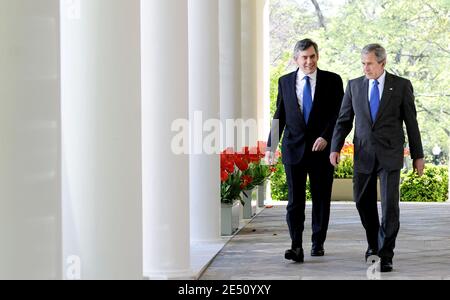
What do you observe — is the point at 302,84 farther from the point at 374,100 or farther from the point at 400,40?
the point at 400,40

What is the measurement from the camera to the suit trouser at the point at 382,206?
8695mm

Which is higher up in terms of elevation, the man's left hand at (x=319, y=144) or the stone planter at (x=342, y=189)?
the man's left hand at (x=319, y=144)

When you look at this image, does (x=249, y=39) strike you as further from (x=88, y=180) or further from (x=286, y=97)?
(x=88, y=180)

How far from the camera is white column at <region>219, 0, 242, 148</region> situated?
13727 mm

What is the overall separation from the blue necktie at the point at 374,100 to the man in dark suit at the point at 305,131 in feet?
2.70

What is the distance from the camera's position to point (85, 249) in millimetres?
6031

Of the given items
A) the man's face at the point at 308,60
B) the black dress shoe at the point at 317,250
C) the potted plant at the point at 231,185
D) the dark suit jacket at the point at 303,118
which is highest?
the man's face at the point at 308,60

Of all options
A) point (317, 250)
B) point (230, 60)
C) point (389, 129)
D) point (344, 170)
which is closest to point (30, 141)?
Result: point (389, 129)

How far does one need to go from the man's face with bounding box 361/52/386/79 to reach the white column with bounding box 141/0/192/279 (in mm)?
1587

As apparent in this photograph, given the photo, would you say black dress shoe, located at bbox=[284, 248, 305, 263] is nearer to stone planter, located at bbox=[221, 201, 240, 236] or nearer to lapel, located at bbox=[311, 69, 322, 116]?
lapel, located at bbox=[311, 69, 322, 116]

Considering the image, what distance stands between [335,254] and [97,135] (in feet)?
16.6

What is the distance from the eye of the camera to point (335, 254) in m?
10.6

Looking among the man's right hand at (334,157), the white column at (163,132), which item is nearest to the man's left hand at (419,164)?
the man's right hand at (334,157)

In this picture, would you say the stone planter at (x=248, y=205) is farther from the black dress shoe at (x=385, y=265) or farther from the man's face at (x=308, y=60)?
the black dress shoe at (x=385, y=265)
